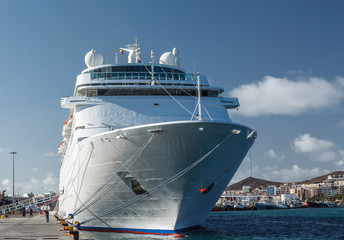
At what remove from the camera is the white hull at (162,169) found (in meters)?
17.3

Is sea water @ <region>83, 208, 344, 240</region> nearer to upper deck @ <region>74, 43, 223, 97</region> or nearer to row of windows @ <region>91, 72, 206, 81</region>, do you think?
upper deck @ <region>74, 43, 223, 97</region>

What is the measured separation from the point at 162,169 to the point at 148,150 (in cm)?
107

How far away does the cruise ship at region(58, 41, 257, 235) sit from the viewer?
17.5 m

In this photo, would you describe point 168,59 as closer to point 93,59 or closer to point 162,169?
Result: point 93,59

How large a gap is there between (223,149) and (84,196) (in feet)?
26.1

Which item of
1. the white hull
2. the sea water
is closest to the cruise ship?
the white hull

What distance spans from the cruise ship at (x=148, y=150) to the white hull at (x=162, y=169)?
0.15ft

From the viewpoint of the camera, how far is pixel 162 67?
25.2m

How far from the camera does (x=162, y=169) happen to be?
701 inches

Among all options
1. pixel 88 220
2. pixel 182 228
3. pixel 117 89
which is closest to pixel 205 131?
A: pixel 182 228

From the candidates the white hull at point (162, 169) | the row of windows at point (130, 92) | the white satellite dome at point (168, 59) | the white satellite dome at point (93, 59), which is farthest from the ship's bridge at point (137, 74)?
the white hull at point (162, 169)

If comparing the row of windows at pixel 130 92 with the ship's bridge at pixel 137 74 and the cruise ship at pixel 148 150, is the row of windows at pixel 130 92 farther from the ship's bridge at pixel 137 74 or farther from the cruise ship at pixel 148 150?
the ship's bridge at pixel 137 74

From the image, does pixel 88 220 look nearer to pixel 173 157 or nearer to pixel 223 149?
pixel 173 157

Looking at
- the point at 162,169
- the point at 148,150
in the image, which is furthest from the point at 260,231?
the point at 148,150
